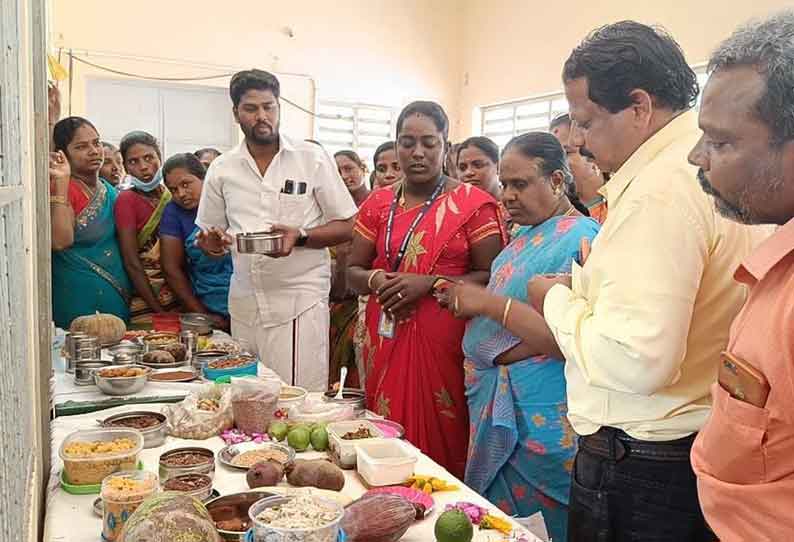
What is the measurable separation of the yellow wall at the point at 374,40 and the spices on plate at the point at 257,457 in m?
4.98

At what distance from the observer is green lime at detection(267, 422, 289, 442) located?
70.1 inches

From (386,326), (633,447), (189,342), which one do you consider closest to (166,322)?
(189,342)

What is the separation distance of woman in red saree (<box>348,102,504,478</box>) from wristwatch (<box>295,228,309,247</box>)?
1.17ft

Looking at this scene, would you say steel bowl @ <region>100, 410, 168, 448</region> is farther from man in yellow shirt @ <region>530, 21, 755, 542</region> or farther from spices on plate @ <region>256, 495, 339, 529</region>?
man in yellow shirt @ <region>530, 21, 755, 542</region>

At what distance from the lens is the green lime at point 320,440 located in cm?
172

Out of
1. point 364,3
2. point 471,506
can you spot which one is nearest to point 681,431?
point 471,506

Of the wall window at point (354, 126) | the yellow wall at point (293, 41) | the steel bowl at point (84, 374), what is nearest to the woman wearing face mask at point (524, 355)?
the steel bowl at point (84, 374)

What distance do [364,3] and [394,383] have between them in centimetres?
611

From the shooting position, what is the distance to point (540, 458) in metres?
2.03

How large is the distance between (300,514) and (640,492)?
66 centimetres

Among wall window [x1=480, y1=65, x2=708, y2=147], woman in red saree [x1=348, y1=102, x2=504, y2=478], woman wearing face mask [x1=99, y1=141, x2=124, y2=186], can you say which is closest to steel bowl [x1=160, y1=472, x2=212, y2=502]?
woman in red saree [x1=348, y1=102, x2=504, y2=478]

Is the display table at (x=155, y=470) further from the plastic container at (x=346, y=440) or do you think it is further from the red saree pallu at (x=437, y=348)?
the red saree pallu at (x=437, y=348)

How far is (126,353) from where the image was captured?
255 cm

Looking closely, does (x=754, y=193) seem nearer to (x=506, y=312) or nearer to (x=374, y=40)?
(x=506, y=312)
